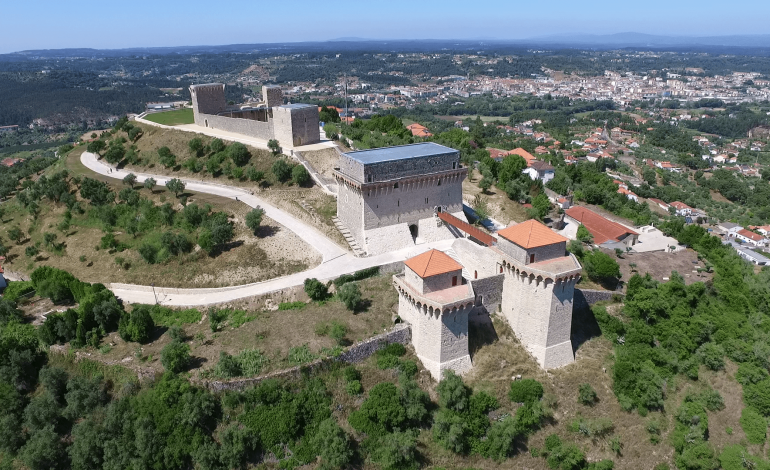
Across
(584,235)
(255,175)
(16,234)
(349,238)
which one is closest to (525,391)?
(349,238)

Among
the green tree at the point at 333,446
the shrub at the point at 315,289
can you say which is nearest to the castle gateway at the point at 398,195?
the shrub at the point at 315,289

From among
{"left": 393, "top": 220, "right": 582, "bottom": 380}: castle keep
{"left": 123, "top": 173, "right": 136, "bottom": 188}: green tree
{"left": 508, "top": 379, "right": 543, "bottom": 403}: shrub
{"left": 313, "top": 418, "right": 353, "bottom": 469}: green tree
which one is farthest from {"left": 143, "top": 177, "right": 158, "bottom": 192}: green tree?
{"left": 508, "top": 379, "right": 543, "bottom": 403}: shrub

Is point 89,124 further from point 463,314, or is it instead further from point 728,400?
point 728,400

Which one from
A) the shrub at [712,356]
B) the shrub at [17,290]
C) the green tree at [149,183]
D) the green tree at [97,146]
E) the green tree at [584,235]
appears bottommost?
the shrub at [712,356]

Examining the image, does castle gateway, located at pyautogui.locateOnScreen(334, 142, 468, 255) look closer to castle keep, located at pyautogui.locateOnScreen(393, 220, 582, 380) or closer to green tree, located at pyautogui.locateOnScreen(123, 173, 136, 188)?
castle keep, located at pyautogui.locateOnScreen(393, 220, 582, 380)

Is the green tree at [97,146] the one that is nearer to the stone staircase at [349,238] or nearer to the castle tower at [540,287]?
the stone staircase at [349,238]
